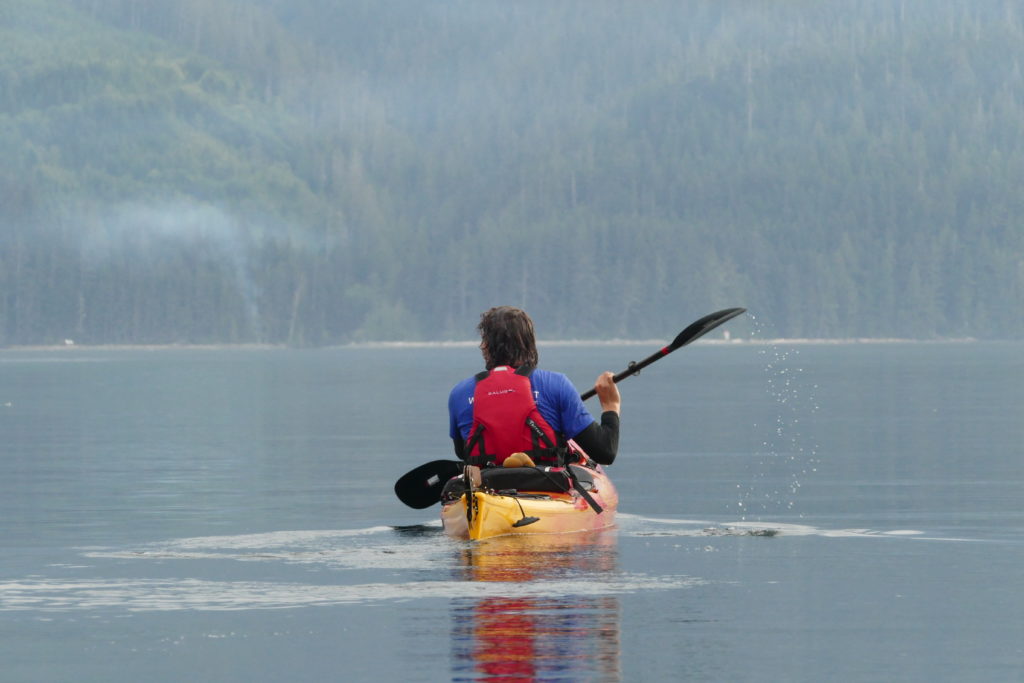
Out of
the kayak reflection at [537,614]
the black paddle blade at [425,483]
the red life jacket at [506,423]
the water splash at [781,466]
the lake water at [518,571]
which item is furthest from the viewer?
the water splash at [781,466]

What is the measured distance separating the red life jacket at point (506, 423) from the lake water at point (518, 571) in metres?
1.08

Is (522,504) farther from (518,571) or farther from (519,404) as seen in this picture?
(518,571)

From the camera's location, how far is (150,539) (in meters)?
24.9

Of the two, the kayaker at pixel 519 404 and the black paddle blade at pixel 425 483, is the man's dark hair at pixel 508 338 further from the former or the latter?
the black paddle blade at pixel 425 483

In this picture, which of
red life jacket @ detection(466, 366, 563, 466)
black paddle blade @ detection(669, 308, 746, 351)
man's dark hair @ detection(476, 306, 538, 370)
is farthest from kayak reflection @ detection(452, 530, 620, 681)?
black paddle blade @ detection(669, 308, 746, 351)

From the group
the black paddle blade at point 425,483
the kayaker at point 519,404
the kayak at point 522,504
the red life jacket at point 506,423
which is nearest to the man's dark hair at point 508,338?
the kayaker at point 519,404

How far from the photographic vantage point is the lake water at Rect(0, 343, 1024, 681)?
1513 cm

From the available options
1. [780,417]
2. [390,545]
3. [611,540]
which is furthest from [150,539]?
[780,417]

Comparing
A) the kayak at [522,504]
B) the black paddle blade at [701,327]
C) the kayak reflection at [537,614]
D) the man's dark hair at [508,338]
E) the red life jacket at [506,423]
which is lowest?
the kayak reflection at [537,614]

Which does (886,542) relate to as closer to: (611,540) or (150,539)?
(611,540)

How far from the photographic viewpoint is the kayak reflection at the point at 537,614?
14500mm

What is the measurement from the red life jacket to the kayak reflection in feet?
3.42

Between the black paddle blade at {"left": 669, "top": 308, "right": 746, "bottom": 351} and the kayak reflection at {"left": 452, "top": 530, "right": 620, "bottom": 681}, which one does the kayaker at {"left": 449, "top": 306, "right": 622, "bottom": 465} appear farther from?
the black paddle blade at {"left": 669, "top": 308, "right": 746, "bottom": 351}

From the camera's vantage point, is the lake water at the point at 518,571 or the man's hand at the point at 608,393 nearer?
the lake water at the point at 518,571
